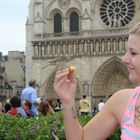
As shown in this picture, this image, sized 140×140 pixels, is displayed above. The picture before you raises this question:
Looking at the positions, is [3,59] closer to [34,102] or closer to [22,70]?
[22,70]

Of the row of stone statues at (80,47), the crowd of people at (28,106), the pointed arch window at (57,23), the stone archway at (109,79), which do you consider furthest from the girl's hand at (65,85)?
the pointed arch window at (57,23)

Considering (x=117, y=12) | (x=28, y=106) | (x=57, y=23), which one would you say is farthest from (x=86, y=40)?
(x=28, y=106)

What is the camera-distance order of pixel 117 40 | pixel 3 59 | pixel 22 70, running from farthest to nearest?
pixel 3 59 < pixel 22 70 < pixel 117 40

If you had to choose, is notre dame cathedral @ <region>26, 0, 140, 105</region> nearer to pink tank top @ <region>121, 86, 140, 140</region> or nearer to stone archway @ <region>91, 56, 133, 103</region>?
stone archway @ <region>91, 56, 133, 103</region>

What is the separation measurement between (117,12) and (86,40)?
3.17 meters

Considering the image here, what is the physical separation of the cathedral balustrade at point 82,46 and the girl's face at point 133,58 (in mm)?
34258

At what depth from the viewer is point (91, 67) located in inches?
1486

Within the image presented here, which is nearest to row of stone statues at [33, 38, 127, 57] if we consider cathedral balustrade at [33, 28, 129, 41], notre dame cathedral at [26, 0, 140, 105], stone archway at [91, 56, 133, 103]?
notre dame cathedral at [26, 0, 140, 105]

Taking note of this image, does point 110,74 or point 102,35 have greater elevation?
point 102,35

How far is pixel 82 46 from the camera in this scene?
37.8 metres

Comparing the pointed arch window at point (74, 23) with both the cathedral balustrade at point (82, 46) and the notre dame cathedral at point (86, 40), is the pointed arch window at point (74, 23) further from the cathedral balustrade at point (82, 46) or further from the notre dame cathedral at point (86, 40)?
the cathedral balustrade at point (82, 46)

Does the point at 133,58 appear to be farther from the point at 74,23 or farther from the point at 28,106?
the point at 74,23

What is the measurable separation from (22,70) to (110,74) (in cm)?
2199

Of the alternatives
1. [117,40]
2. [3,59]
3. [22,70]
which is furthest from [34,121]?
[3,59]
